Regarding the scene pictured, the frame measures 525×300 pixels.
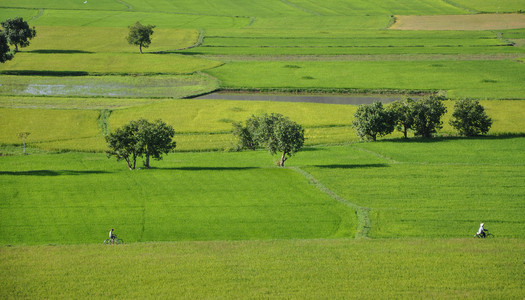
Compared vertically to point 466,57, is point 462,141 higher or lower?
lower

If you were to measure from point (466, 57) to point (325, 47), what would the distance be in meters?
35.0

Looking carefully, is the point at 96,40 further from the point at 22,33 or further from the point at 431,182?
the point at 431,182

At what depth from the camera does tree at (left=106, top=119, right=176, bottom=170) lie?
8119 cm

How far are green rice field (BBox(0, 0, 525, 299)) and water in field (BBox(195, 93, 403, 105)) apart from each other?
1.17 metres

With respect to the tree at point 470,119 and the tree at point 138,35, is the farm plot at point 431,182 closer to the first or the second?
the tree at point 470,119

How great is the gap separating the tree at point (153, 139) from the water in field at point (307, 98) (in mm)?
43267

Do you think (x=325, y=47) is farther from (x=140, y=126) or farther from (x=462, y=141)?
(x=140, y=126)

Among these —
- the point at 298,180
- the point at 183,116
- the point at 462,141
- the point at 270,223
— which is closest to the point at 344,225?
the point at 270,223

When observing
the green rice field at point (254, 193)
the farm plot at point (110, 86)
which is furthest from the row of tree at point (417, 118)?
the farm plot at point (110, 86)

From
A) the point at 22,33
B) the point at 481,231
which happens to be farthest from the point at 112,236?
the point at 22,33

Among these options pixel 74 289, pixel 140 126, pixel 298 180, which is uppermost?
pixel 140 126

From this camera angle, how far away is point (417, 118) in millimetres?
96250

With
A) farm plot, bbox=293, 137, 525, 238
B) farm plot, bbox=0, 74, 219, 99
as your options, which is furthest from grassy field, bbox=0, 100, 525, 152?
farm plot, bbox=293, 137, 525, 238

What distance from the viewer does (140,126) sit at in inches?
3248
